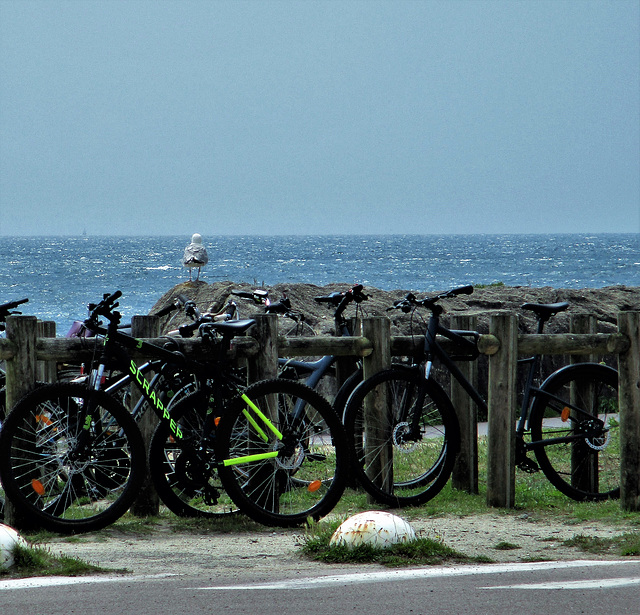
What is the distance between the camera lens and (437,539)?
16.5ft

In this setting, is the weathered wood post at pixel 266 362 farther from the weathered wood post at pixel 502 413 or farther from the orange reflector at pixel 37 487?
the weathered wood post at pixel 502 413

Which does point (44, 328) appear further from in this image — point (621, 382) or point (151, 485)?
Result: point (621, 382)

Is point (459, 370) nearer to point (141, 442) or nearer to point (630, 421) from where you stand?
point (630, 421)

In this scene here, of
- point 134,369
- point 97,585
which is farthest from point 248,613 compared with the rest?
point 134,369

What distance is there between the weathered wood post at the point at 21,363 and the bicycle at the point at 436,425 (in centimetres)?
208

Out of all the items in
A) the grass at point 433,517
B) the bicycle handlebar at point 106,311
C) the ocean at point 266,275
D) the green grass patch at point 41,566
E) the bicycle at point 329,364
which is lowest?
the ocean at point 266,275

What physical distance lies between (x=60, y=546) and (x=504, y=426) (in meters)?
3.03

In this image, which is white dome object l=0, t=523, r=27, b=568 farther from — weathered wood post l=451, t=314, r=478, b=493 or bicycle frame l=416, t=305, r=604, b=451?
weathered wood post l=451, t=314, r=478, b=493

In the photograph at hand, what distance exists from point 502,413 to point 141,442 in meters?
2.48

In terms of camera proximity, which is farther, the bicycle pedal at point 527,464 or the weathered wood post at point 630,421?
the bicycle pedal at point 527,464

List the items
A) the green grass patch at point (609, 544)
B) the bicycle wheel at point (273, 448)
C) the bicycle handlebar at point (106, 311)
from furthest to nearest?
the bicycle wheel at point (273, 448) < the bicycle handlebar at point (106, 311) < the green grass patch at point (609, 544)

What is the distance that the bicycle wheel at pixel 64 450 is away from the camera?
212 inches

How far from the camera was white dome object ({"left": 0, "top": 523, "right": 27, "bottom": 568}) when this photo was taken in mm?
4527

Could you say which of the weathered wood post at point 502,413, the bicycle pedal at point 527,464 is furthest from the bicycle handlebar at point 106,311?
the bicycle pedal at point 527,464
